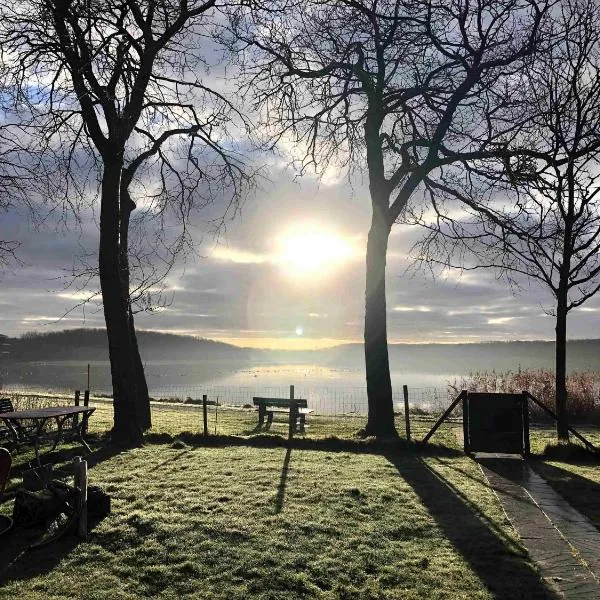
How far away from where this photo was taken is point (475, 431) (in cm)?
1045

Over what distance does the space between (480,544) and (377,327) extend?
802 centimetres

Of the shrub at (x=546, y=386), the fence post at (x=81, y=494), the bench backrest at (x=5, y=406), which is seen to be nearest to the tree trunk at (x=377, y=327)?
the bench backrest at (x=5, y=406)

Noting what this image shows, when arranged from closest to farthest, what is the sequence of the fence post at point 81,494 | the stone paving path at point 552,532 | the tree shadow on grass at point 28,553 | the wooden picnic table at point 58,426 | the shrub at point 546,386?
1. the stone paving path at point 552,532
2. the tree shadow on grass at point 28,553
3. the fence post at point 81,494
4. the wooden picnic table at point 58,426
5. the shrub at point 546,386

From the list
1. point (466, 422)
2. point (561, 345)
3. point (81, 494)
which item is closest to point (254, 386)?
point (561, 345)

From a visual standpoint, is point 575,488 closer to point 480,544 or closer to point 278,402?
point 480,544

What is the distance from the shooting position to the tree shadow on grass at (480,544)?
4488mm

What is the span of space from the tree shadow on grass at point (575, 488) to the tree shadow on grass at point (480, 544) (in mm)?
1440

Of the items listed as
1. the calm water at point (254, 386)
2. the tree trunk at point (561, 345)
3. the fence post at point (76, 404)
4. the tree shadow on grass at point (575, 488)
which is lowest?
the calm water at point (254, 386)

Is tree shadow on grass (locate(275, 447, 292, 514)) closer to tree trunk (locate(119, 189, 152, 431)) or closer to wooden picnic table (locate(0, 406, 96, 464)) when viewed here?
wooden picnic table (locate(0, 406, 96, 464))

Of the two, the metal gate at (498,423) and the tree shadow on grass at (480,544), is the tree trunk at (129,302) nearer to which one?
the metal gate at (498,423)

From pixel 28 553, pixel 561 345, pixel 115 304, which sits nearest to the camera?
pixel 28 553

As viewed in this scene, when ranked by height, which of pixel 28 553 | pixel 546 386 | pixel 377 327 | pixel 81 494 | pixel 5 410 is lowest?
pixel 28 553

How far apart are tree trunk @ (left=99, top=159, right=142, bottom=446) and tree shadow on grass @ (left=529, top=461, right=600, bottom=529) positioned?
769 centimetres

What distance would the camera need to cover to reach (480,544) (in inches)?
216
